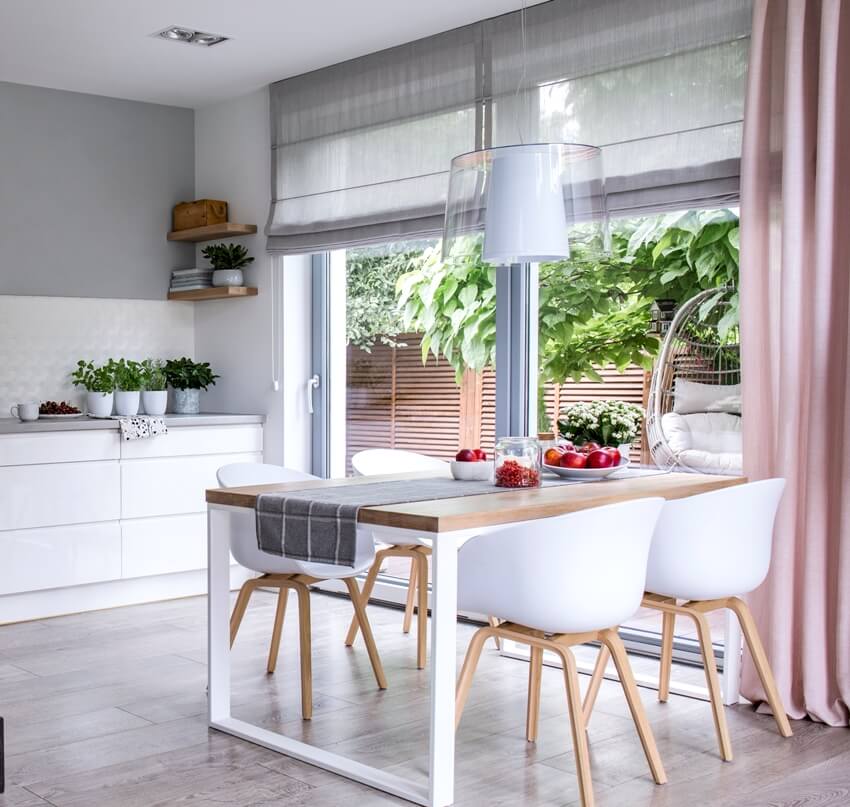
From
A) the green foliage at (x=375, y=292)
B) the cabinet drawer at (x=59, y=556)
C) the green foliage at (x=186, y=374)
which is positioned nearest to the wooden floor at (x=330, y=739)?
the cabinet drawer at (x=59, y=556)

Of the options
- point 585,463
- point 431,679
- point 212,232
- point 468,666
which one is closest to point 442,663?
point 431,679

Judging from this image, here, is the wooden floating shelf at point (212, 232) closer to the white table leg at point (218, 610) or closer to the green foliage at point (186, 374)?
the green foliage at point (186, 374)

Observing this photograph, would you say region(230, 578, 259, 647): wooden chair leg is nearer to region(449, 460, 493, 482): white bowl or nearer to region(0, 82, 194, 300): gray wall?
region(449, 460, 493, 482): white bowl

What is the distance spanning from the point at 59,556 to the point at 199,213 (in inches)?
74.2

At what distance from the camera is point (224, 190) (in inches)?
237

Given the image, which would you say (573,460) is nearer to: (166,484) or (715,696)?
(715,696)

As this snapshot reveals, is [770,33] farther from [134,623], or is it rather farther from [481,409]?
[134,623]

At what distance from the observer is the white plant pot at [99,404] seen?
543 cm

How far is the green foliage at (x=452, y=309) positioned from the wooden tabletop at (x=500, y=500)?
1.10m

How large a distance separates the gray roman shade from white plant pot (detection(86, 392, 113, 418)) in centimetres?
108

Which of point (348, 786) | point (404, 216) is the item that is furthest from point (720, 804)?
point (404, 216)

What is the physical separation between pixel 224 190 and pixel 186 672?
278 cm

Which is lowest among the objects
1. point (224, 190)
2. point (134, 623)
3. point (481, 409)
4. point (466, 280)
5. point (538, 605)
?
point (134, 623)

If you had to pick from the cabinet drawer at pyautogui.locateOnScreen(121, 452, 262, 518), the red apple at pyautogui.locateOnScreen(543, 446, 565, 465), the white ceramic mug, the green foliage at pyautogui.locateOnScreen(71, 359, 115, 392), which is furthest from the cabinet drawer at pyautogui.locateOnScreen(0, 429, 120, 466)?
the red apple at pyautogui.locateOnScreen(543, 446, 565, 465)
